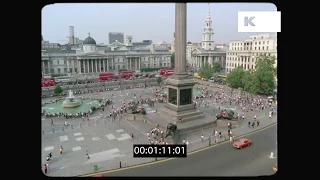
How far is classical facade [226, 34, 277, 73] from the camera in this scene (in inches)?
1997

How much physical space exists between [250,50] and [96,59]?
146 feet

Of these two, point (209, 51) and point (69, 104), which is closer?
point (69, 104)

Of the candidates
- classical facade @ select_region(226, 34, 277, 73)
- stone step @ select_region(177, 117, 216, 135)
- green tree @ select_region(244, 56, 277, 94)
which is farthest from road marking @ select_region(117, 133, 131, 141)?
classical facade @ select_region(226, 34, 277, 73)

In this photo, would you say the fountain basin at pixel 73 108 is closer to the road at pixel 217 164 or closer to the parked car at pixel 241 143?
the road at pixel 217 164

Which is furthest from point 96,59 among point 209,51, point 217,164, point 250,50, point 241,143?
point 217,164

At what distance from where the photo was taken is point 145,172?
44.3 feet

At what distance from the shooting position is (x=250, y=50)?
5719cm

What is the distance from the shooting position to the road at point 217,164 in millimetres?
13352

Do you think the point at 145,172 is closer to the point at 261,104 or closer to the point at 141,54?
the point at 261,104

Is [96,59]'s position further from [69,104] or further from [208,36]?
[69,104]

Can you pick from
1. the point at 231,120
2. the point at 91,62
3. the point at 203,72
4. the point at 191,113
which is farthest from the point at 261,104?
the point at 91,62

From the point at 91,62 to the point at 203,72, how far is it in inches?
1363

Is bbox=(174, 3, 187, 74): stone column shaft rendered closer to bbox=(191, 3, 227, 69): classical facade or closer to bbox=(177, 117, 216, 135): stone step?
bbox=(177, 117, 216, 135): stone step

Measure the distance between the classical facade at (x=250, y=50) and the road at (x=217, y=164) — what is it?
1475 inches
